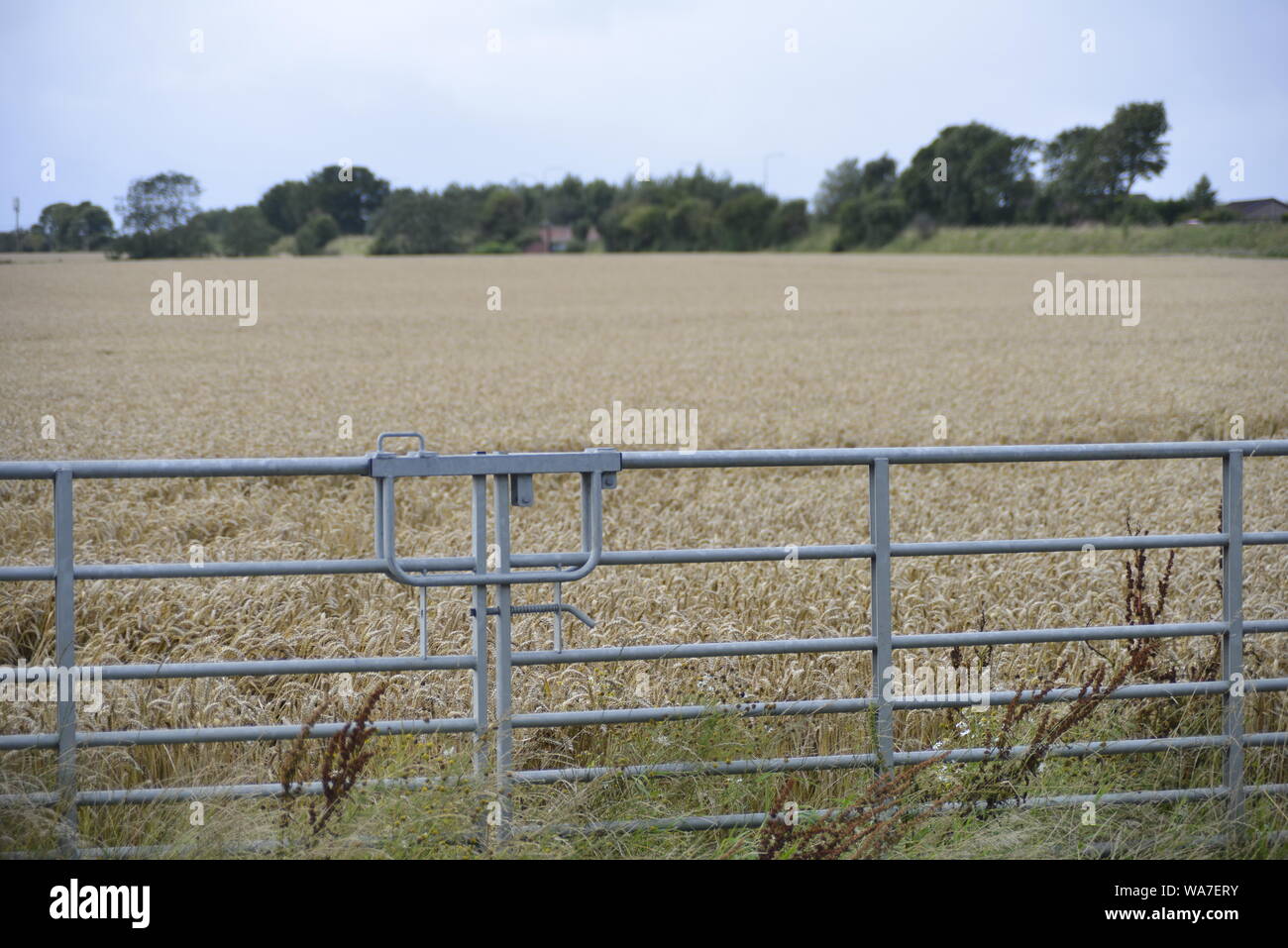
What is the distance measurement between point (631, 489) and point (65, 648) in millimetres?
8664

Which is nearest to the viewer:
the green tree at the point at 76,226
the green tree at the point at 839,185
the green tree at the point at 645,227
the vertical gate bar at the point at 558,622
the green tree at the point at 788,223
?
the vertical gate bar at the point at 558,622

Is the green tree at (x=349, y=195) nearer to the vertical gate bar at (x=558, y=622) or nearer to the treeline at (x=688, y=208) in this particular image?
the treeline at (x=688, y=208)

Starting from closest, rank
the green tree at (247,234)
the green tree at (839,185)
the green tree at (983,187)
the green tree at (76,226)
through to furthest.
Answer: the green tree at (76,226) < the green tree at (247,234) < the green tree at (983,187) < the green tree at (839,185)

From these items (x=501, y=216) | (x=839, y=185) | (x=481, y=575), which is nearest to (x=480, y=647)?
(x=481, y=575)

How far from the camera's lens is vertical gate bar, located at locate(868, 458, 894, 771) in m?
4.04

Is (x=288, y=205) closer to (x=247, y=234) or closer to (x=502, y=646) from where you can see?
(x=247, y=234)

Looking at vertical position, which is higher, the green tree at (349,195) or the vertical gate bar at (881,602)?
the green tree at (349,195)

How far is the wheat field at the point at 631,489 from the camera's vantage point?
19.0ft

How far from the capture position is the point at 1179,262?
60438 millimetres

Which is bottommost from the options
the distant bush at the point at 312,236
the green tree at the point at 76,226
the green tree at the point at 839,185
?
the green tree at the point at 76,226

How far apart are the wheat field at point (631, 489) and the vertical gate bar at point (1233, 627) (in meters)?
0.15

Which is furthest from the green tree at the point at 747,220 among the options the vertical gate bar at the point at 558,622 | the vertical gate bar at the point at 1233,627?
the vertical gate bar at the point at 558,622

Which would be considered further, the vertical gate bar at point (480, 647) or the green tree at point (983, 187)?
the green tree at point (983, 187)
